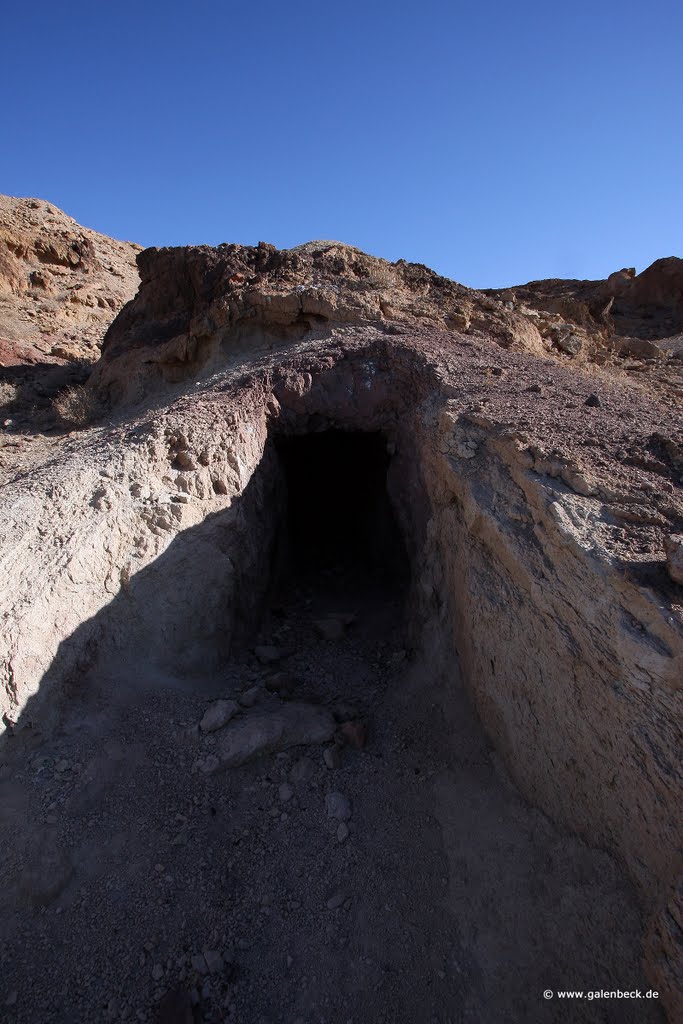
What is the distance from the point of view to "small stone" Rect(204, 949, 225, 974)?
105 inches

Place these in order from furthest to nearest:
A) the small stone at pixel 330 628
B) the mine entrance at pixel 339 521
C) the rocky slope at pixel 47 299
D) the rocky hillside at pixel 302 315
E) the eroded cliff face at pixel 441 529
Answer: the rocky slope at pixel 47 299
the rocky hillside at pixel 302 315
the mine entrance at pixel 339 521
the small stone at pixel 330 628
the eroded cliff face at pixel 441 529

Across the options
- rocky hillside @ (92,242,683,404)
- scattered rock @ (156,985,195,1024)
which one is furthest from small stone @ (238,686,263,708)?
rocky hillside @ (92,242,683,404)

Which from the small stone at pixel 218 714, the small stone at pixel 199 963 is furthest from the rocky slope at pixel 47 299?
the small stone at pixel 199 963

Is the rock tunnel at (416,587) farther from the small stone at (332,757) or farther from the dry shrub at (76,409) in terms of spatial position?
the dry shrub at (76,409)

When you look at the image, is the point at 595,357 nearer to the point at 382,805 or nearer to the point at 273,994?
the point at 382,805

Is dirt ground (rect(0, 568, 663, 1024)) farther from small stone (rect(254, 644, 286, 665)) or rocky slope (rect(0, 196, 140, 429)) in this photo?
rocky slope (rect(0, 196, 140, 429))

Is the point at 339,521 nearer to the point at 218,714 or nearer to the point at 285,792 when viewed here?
the point at 218,714

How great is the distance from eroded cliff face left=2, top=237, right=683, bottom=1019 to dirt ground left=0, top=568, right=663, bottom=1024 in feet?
0.88

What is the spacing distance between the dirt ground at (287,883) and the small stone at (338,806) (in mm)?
16

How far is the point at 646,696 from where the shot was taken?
7.48ft

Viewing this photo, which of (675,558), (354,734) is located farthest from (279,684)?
(675,558)

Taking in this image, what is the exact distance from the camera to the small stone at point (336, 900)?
290 cm

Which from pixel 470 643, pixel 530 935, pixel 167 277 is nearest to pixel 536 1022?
pixel 530 935

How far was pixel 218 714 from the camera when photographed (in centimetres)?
364
